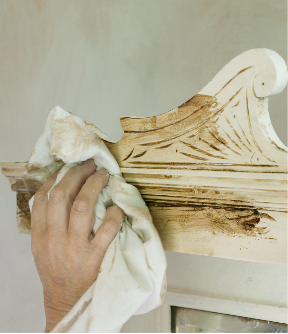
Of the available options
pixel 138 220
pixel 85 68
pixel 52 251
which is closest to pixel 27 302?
pixel 52 251

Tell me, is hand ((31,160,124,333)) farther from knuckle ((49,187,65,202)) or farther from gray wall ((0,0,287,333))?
gray wall ((0,0,287,333))

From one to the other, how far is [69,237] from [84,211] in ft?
0.16

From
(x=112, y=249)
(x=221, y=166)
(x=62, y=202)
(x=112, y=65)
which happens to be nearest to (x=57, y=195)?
(x=62, y=202)

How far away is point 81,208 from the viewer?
455 millimetres

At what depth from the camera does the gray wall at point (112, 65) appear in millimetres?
716

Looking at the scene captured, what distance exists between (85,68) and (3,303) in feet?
2.09

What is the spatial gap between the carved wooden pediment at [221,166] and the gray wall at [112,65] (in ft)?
0.85

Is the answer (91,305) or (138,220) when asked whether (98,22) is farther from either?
(91,305)

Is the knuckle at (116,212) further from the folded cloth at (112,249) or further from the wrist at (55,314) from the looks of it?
the wrist at (55,314)

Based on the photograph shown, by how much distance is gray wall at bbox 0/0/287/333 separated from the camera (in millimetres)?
716

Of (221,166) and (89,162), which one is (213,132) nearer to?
(221,166)

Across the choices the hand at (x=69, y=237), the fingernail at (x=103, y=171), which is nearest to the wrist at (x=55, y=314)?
the hand at (x=69, y=237)

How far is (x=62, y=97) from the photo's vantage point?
0.87 meters

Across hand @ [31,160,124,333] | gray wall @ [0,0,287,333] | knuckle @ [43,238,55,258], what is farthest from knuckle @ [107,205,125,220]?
gray wall @ [0,0,287,333]
